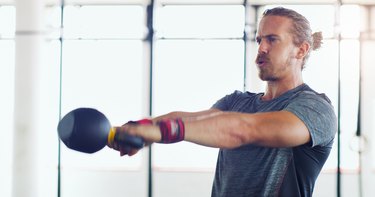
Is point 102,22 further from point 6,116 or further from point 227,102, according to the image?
point 227,102

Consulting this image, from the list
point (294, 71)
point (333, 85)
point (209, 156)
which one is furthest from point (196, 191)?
point (294, 71)

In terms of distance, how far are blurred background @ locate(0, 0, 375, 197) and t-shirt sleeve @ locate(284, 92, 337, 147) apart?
3286mm

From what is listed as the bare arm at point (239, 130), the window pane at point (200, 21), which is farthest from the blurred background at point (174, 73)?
the bare arm at point (239, 130)

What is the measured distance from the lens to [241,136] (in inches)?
47.8

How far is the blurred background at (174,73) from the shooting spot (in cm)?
473

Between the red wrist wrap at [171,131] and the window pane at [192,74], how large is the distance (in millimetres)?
3611

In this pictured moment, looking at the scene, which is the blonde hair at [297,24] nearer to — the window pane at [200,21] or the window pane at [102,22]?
the window pane at [200,21]

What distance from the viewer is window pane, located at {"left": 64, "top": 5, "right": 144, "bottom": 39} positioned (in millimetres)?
4805

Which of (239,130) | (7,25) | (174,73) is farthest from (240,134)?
(7,25)

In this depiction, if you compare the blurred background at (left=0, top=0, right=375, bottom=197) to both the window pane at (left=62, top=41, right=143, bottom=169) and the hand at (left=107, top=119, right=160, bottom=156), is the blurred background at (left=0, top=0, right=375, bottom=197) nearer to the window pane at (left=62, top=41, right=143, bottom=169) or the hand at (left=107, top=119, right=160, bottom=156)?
the window pane at (left=62, top=41, right=143, bottom=169)

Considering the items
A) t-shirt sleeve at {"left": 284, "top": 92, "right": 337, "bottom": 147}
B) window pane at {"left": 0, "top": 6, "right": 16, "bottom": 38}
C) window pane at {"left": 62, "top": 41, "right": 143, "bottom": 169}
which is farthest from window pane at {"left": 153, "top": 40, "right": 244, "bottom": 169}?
t-shirt sleeve at {"left": 284, "top": 92, "right": 337, "bottom": 147}

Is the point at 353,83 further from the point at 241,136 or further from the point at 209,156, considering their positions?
the point at 241,136

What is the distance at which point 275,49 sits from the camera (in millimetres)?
1611

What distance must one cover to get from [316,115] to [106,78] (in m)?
3.78
